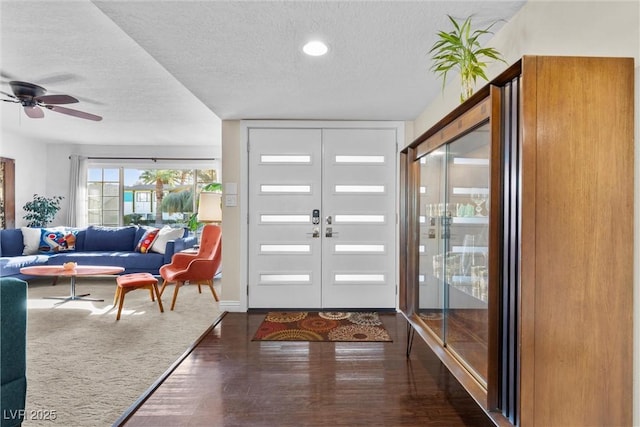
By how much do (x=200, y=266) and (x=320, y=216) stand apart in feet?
5.26

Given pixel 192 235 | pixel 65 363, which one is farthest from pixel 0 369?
pixel 192 235

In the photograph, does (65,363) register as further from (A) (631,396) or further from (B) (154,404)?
(A) (631,396)

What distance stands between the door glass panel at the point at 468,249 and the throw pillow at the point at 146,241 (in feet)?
16.1

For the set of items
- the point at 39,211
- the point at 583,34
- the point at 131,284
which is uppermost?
the point at 583,34

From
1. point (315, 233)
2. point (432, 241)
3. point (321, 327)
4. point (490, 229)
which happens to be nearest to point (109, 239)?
point (315, 233)

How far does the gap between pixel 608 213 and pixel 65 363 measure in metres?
3.42

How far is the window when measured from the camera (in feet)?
21.3

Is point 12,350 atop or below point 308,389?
atop

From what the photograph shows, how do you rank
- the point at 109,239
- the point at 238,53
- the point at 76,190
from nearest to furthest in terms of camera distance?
the point at 238,53
the point at 109,239
the point at 76,190

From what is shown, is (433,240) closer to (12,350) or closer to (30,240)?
(12,350)

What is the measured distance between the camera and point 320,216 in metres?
3.89

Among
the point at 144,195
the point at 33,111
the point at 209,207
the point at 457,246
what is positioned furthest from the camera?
the point at 144,195

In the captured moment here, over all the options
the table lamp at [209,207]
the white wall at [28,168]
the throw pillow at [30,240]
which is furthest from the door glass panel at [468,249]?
the white wall at [28,168]

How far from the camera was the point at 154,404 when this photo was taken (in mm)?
1975
